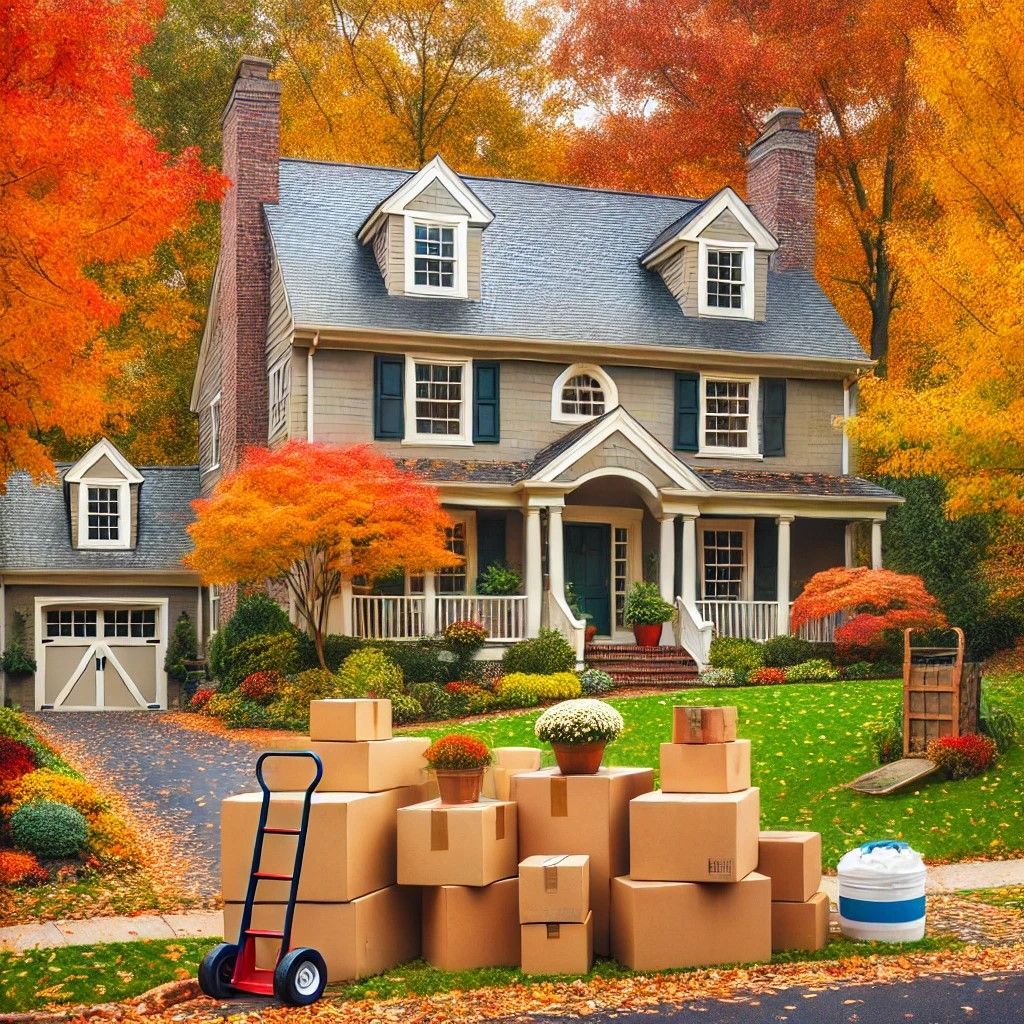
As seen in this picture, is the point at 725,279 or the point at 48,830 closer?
the point at 48,830

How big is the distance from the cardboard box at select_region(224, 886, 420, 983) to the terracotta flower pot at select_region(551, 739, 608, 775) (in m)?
1.43

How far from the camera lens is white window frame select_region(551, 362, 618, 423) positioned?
80.7 ft

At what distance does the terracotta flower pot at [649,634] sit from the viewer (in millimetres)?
23422

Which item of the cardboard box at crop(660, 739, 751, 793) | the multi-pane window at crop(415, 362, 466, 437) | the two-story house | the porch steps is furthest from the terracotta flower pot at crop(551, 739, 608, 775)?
the multi-pane window at crop(415, 362, 466, 437)

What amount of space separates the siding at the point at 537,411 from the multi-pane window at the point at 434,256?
6.10ft

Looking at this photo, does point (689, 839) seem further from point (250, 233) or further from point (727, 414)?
point (250, 233)

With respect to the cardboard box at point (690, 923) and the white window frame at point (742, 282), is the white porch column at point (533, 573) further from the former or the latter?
the cardboard box at point (690, 923)

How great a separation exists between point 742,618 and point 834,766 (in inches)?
372

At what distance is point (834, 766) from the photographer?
14750 millimetres

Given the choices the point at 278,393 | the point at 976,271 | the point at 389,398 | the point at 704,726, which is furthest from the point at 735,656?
the point at 704,726

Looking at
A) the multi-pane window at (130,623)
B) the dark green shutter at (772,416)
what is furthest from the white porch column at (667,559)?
the multi-pane window at (130,623)

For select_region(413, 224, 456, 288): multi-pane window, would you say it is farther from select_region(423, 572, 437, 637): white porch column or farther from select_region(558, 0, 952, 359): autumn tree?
select_region(558, 0, 952, 359): autumn tree

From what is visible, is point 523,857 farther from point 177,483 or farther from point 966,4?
point 177,483

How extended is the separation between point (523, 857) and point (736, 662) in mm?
14088
